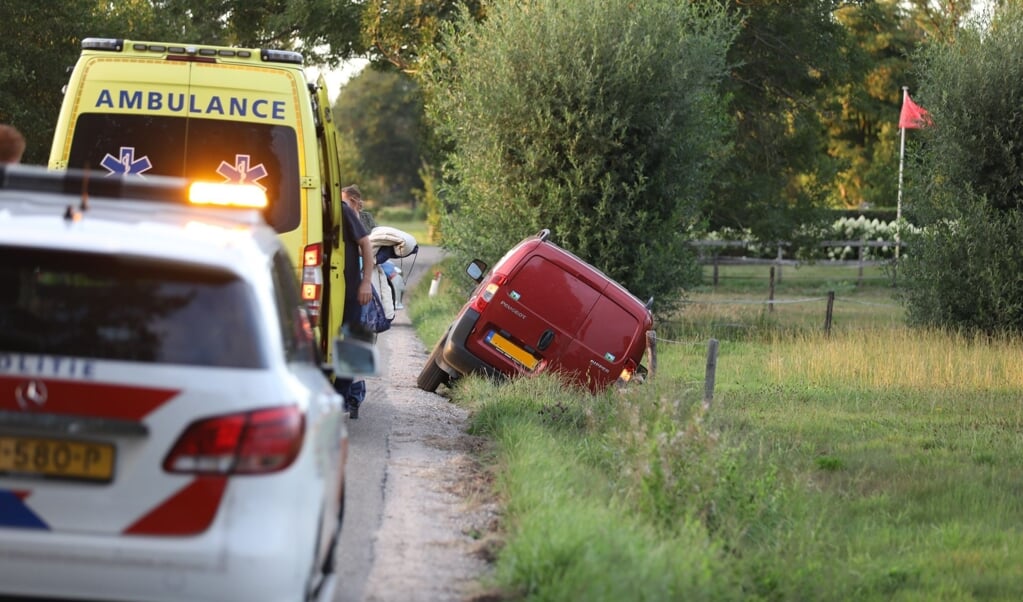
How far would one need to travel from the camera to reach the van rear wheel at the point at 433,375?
14.8 m

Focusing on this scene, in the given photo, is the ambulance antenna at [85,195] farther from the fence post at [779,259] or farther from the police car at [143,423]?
the fence post at [779,259]

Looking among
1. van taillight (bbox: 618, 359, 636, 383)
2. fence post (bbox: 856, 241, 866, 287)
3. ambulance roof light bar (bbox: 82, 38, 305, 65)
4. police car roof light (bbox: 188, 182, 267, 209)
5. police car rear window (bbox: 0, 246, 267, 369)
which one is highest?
ambulance roof light bar (bbox: 82, 38, 305, 65)

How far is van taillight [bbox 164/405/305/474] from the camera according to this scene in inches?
191

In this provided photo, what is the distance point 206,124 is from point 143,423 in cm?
619

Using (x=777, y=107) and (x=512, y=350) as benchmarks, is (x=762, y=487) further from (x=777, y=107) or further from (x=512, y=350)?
(x=777, y=107)

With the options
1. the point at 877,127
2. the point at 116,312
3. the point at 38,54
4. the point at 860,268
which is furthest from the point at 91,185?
the point at 877,127

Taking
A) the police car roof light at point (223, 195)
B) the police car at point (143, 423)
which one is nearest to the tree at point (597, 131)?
the police car roof light at point (223, 195)

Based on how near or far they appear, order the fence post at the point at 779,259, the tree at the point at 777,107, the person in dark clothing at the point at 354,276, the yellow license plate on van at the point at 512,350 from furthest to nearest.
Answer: the fence post at the point at 779,259 → the tree at the point at 777,107 → the yellow license plate on van at the point at 512,350 → the person in dark clothing at the point at 354,276

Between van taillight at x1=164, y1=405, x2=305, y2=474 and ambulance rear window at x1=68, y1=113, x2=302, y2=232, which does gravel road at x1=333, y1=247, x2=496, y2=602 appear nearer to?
ambulance rear window at x1=68, y1=113, x2=302, y2=232

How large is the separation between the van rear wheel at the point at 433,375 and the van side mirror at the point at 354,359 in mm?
8386

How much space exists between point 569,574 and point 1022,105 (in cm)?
1709

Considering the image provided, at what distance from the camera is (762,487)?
9328 millimetres

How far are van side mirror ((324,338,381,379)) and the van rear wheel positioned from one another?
8386 millimetres

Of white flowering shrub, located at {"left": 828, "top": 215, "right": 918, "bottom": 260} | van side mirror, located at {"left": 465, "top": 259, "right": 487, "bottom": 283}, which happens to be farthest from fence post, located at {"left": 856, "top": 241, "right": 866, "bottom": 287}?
van side mirror, located at {"left": 465, "top": 259, "right": 487, "bottom": 283}
